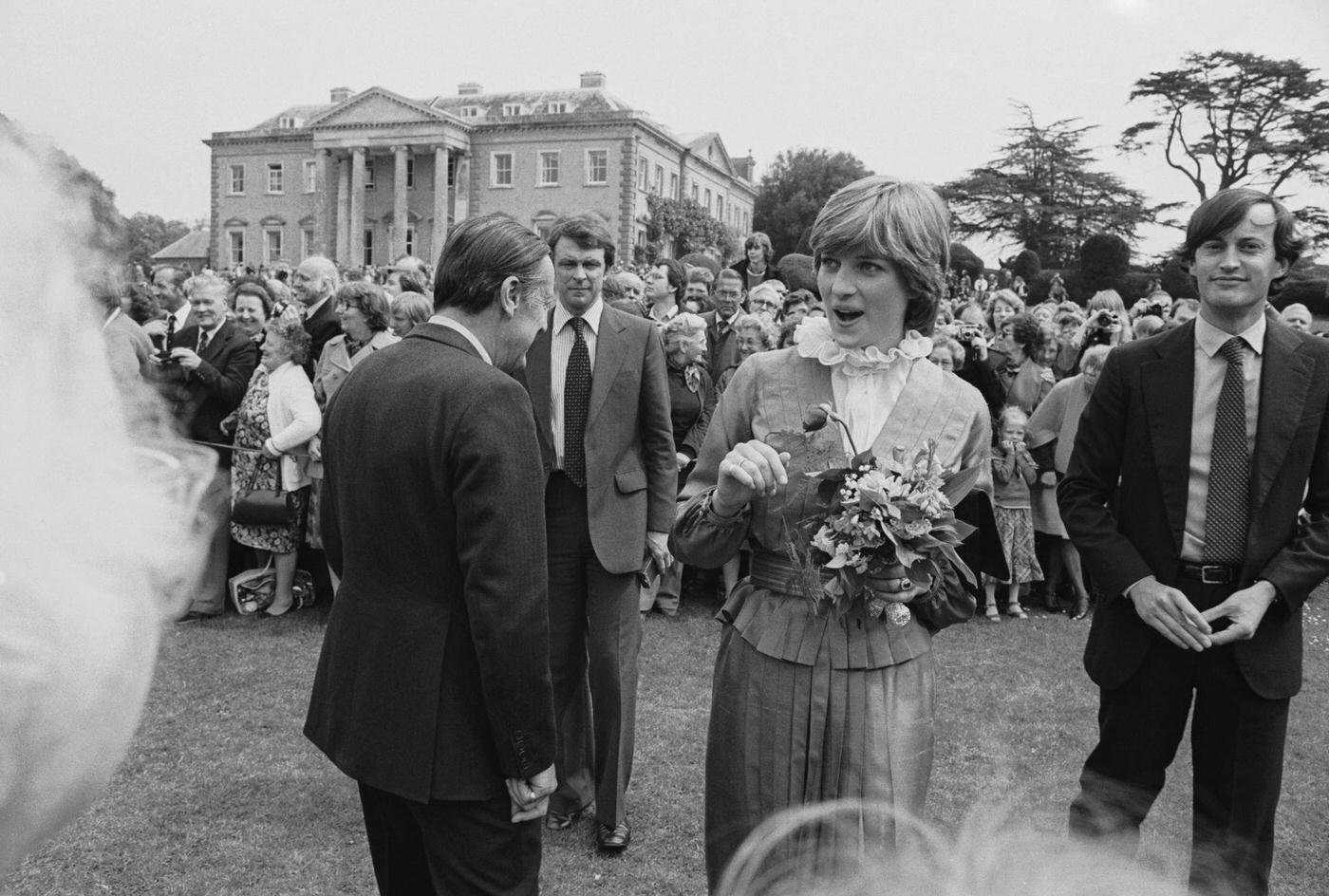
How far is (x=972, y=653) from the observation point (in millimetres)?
6863

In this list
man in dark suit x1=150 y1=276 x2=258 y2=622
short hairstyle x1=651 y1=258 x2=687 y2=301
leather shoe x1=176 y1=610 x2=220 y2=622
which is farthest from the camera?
short hairstyle x1=651 y1=258 x2=687 y2=301

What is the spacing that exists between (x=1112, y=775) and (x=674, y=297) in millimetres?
7996

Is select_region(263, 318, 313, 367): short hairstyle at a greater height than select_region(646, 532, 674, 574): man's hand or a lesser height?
greater

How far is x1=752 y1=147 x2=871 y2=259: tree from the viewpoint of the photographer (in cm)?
A: 7912

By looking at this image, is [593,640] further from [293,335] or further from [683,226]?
[683,226]

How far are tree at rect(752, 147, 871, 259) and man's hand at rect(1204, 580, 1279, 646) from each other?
76347mm

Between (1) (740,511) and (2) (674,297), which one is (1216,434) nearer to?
(1) (740,511)

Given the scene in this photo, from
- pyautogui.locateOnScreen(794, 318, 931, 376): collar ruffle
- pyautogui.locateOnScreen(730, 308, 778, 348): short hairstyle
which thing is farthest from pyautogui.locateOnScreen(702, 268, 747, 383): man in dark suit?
pyautogui.locateOnScreen(794, 318, 931, 376): collar ruffle

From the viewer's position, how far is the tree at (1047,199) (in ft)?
149

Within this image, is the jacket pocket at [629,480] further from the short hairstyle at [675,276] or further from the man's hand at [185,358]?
the short hairstyle at [675,276]

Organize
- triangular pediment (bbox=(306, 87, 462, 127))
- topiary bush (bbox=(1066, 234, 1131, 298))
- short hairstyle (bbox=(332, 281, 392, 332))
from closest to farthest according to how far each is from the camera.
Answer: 1. short hairstyle (bbox=(332, 281, 392, 332))
2. topiary bush (bbox=(1066, 234, 1131, 298))
3. triangular pediment (bbox=(306, 87, 462, 127))

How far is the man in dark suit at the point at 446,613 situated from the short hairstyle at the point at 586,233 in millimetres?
2003

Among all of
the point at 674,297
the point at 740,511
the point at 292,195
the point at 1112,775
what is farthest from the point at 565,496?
the point at 292,195

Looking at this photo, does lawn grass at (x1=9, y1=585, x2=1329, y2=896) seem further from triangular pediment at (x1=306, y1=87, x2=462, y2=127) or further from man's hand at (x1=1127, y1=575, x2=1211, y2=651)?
triangular pediment at (x1=306, y1=87, x2=462, y2=127)
